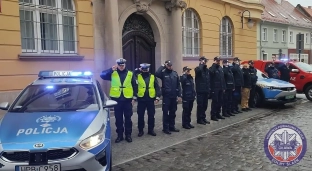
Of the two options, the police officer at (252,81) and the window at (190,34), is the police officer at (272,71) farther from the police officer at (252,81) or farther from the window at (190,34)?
the window at (190,34)

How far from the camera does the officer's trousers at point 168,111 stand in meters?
8.21

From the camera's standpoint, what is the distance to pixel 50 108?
17.2 feet

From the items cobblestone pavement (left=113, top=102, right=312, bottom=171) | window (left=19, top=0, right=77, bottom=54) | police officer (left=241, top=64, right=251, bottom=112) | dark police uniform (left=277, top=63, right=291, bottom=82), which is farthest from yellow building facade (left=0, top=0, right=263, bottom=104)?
cobblestone pavement (left=113, top=102, right=312, bottom=171)

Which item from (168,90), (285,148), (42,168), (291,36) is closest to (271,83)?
(168,90)

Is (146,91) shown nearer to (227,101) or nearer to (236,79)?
(227,101)

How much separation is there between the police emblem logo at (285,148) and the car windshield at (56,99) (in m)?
3.43

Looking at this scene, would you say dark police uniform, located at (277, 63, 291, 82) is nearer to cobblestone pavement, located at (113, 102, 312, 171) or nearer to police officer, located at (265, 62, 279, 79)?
police officer, located at (265, 62, 279, 79)

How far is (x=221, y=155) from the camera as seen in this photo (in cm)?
610

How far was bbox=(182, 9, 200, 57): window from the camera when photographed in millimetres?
16281

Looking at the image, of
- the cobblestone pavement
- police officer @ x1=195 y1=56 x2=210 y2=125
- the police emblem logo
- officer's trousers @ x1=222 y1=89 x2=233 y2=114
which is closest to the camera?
the cobblestone pavement

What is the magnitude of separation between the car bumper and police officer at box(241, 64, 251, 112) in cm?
794

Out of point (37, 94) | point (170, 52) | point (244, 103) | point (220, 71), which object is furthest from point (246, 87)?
point (37, 94)

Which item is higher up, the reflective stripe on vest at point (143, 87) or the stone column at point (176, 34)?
the stone column at point (176, 34)

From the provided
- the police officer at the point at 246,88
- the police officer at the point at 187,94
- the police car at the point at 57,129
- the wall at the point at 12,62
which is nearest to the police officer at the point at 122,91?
the police car at the point at 57,129
